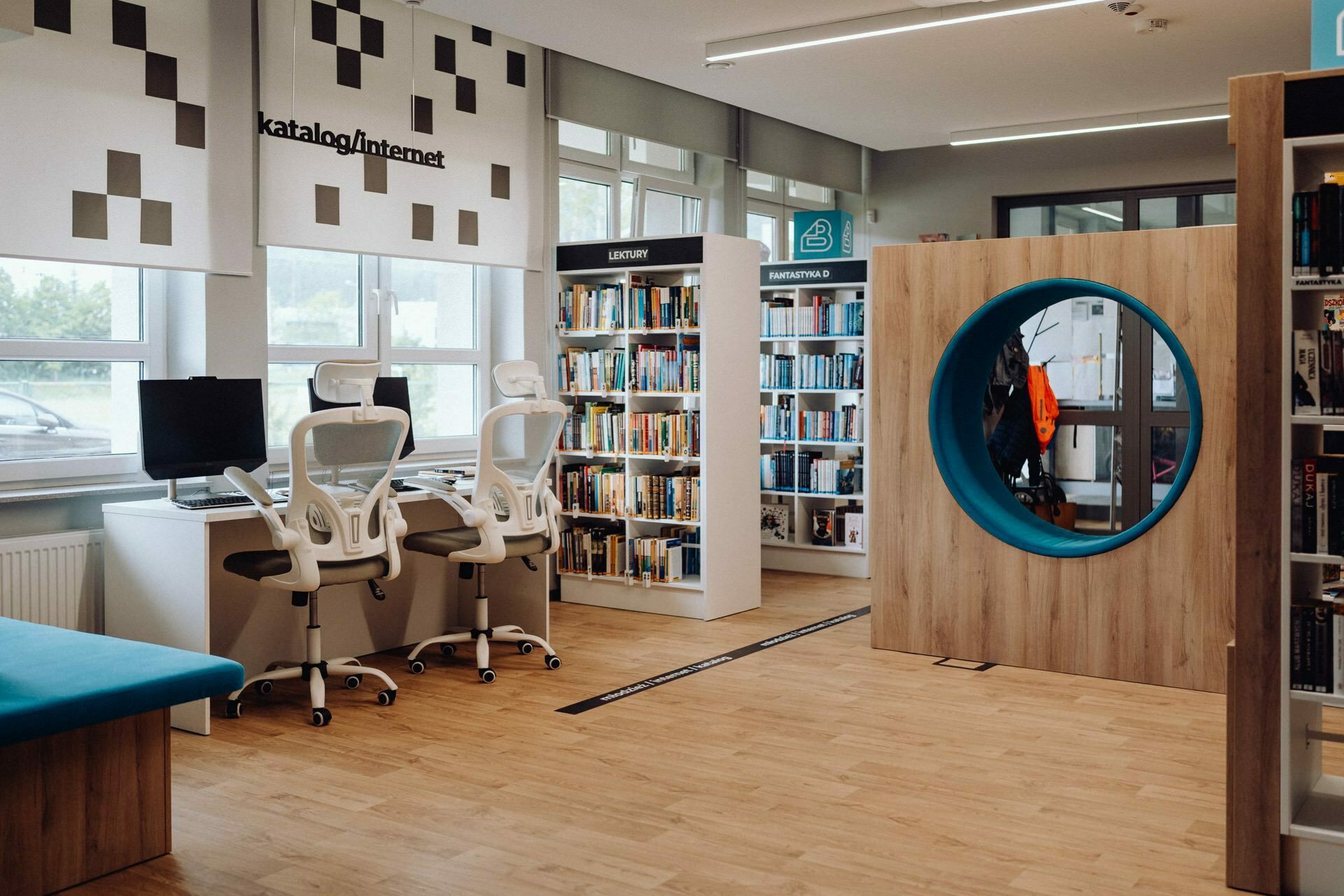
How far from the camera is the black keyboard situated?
4848mm

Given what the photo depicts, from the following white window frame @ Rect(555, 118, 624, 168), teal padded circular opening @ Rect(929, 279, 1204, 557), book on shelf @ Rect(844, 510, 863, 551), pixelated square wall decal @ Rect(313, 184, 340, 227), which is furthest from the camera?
book on shelf @ Rect(844, 510, 863, 551)

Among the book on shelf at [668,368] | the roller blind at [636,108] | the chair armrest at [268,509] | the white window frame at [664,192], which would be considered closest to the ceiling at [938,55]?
the roller blind at [636,108]

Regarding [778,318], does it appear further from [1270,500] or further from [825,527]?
[1270,500]

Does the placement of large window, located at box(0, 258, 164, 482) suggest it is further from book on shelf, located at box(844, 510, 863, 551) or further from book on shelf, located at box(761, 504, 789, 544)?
book on shelf, located at box(844, 510, 863, 551)

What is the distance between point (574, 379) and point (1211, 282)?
11.6 ft

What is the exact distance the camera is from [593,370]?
23.5ft

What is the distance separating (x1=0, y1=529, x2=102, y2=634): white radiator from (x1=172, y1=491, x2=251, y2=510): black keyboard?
0.43 m

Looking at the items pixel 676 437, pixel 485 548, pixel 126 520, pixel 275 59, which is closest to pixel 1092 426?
pixel 676 437

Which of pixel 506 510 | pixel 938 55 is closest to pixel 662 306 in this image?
pixel 506 510

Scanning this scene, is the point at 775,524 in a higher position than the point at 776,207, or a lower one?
lower

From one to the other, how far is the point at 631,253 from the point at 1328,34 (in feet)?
13.3

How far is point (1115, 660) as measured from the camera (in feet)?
18.1

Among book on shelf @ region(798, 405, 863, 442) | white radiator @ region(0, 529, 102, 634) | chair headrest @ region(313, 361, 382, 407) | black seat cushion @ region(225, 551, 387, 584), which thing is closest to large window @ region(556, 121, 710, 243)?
book on shelf @ region(798, 405, 863, 442)

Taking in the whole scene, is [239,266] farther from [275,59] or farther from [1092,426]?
[1092,426]
